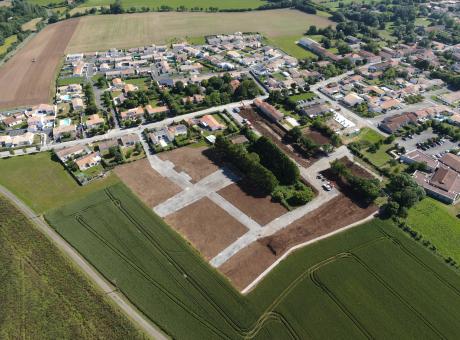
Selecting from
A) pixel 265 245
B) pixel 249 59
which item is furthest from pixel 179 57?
pixel 265 245

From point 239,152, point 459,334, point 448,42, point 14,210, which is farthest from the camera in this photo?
point 448,42

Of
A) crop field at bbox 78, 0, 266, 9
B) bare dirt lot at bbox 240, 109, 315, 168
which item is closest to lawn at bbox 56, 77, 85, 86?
bare dirt lot at bbox 240, 109, 315, 168

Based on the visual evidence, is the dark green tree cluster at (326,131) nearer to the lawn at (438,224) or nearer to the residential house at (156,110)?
the lawn at (438,224)

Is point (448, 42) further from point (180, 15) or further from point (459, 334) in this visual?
point (459, 334)

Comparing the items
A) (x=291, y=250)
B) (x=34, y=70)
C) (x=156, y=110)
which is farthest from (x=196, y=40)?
(x=291, y=250)

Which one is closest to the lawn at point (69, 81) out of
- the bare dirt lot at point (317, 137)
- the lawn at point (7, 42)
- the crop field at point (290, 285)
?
the lawn at point (7, 42)

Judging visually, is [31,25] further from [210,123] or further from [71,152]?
[210,123]
